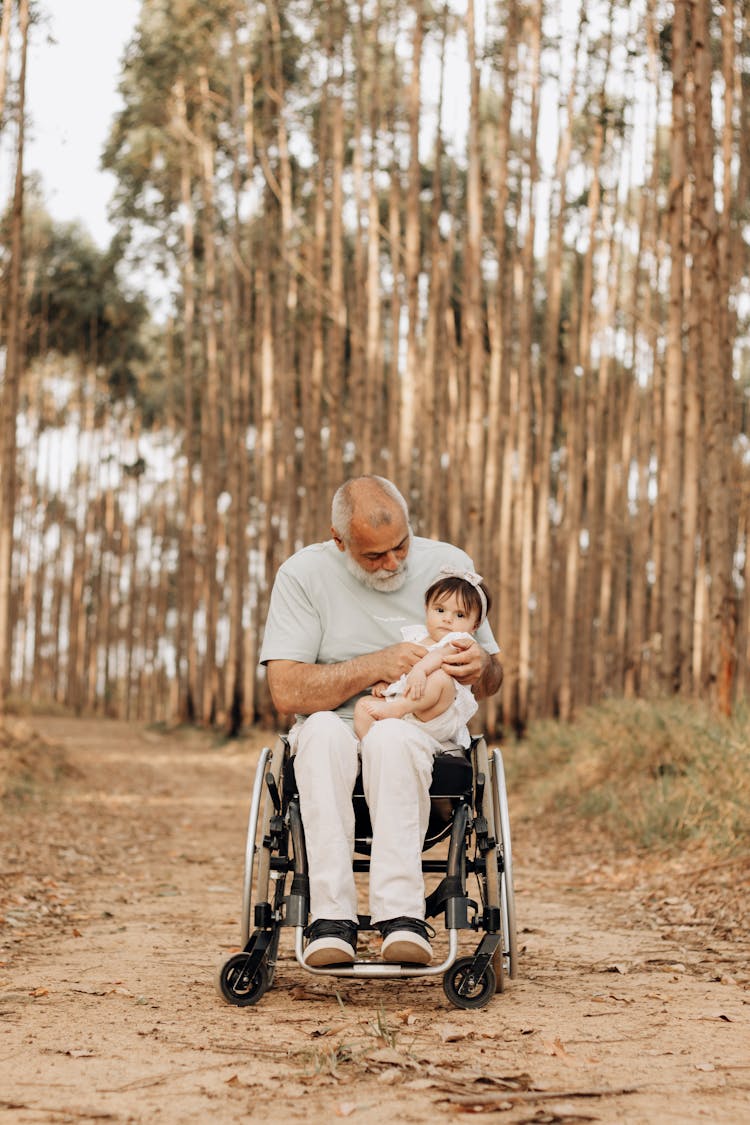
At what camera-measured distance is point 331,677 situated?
12.6 feet

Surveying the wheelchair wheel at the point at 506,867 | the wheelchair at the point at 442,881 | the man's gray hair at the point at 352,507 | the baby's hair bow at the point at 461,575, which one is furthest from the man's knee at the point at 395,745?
the man's gray hair at the point at 352,507

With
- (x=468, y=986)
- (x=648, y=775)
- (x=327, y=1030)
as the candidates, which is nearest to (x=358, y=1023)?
(x=327, y=1030)

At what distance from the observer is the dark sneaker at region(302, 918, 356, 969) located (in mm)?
3465

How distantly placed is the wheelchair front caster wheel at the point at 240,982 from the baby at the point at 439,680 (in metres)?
0.67

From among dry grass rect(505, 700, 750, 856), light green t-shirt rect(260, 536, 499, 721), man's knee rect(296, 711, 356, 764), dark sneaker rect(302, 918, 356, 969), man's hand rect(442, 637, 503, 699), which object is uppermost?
light green t-shirt rect(260, 536, 499, 721)

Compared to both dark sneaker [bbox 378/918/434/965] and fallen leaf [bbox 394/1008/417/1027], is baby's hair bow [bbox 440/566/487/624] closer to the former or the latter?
dark sneaker [bbox 378/918/434/965]

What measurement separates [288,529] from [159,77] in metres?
7.84

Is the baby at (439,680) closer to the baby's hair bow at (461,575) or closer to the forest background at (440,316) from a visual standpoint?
the baby's hair bow at (461,575)

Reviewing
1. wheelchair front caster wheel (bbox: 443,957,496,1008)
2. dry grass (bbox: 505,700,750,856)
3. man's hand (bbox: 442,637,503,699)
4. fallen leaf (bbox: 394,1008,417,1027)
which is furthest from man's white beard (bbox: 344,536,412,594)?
dry grass (bbox: 505,700,750,856)

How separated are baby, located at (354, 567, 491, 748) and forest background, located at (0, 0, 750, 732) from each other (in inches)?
188

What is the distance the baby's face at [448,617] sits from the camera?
384cm

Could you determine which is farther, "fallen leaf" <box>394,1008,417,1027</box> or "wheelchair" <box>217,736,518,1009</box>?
"wheelchair" <box>217,736,518,1009</box>

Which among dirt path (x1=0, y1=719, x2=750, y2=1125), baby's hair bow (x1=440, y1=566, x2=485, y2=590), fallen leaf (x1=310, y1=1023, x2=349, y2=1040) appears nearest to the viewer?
dirt path (x1=0, y1=719, x2=750, y2=1125)

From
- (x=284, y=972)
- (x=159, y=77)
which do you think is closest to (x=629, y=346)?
(x=159, y=77)
